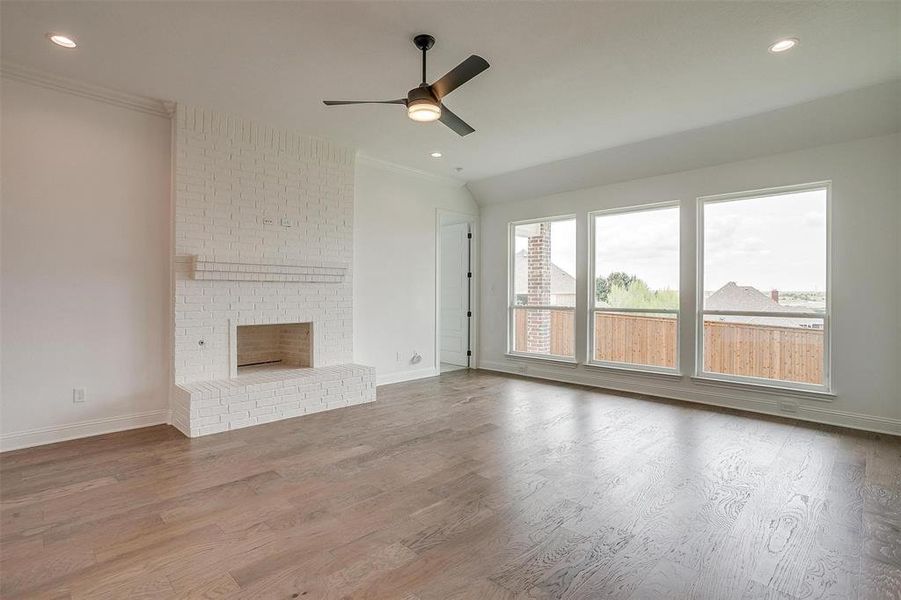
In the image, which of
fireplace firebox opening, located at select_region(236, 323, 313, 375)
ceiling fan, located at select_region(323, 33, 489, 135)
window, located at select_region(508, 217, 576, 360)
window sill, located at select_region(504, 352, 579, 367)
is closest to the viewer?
ceiling fan, located at select_region(323, 33, 489, 135)

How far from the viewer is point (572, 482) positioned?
2928 mm

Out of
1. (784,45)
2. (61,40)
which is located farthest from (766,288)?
(61,40)

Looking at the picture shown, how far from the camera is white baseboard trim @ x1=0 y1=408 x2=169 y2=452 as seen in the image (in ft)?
11.5

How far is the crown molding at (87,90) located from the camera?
342cm

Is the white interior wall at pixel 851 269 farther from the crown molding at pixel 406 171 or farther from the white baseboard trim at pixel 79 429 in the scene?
the white baseboard trim at pixel 79 429

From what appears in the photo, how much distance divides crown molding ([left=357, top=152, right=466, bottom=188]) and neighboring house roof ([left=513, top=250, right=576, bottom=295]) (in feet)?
4.86

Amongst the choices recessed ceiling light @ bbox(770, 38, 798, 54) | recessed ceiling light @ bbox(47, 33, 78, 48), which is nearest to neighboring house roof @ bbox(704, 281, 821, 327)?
recessed ceiling light @ bbox(770, 38, 798, 54)

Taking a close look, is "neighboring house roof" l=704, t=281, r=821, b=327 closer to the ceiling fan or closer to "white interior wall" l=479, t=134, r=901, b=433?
"white interior wall" l=479, t=134, r=901, b=433

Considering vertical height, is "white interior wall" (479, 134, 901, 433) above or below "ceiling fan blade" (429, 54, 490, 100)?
below

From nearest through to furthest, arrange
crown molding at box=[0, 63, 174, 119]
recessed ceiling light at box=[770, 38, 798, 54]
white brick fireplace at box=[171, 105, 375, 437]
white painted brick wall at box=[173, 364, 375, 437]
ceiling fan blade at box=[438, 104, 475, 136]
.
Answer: recessed ceiling light at box=[770, 38, 798, 54] < ceiling fan blade at box=[438, 104, 475, 136] < crown molding at box=[0, 63, 174, 119] < white painted brick wall at box=[173, 364, 375, 437] < white brick fireplace at box=[171, 105, 375, 437]

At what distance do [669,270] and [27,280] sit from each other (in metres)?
6.25

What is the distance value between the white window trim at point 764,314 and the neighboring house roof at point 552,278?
A: 162cm

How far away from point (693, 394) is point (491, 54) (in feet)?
14.0

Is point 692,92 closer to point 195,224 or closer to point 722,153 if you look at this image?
point 722,153
